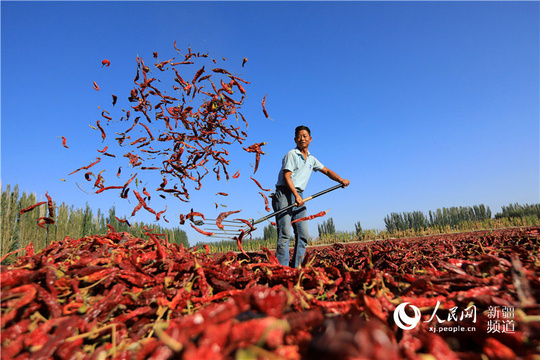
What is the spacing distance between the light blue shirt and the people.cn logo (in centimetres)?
324

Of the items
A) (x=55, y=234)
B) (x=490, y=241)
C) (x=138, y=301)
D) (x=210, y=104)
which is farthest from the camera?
(x=55, y=234)

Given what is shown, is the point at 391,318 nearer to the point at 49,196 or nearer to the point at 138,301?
the point at 138,301

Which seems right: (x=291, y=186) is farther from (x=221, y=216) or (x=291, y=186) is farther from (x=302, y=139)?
(x=221, y=216)

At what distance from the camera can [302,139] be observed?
4.59m

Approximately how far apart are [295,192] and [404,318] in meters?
2.95

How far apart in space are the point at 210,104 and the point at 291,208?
2.05m

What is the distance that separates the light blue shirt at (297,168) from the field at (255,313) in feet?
8.75

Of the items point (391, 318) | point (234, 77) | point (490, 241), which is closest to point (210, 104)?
point (234, 77)

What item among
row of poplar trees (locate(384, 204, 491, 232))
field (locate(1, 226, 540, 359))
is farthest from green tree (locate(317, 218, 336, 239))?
field (locate(1, 226, 540, 359))

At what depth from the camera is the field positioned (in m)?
0.78

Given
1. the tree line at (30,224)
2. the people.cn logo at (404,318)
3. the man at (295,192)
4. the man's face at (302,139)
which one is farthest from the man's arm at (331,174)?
the tree line at (30,224)

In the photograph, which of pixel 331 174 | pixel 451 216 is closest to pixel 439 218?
pixel 451 216

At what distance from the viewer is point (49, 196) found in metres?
2.97

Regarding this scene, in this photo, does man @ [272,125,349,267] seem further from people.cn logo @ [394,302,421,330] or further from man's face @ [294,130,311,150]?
people.cn logo @ [394,302,421,330]
